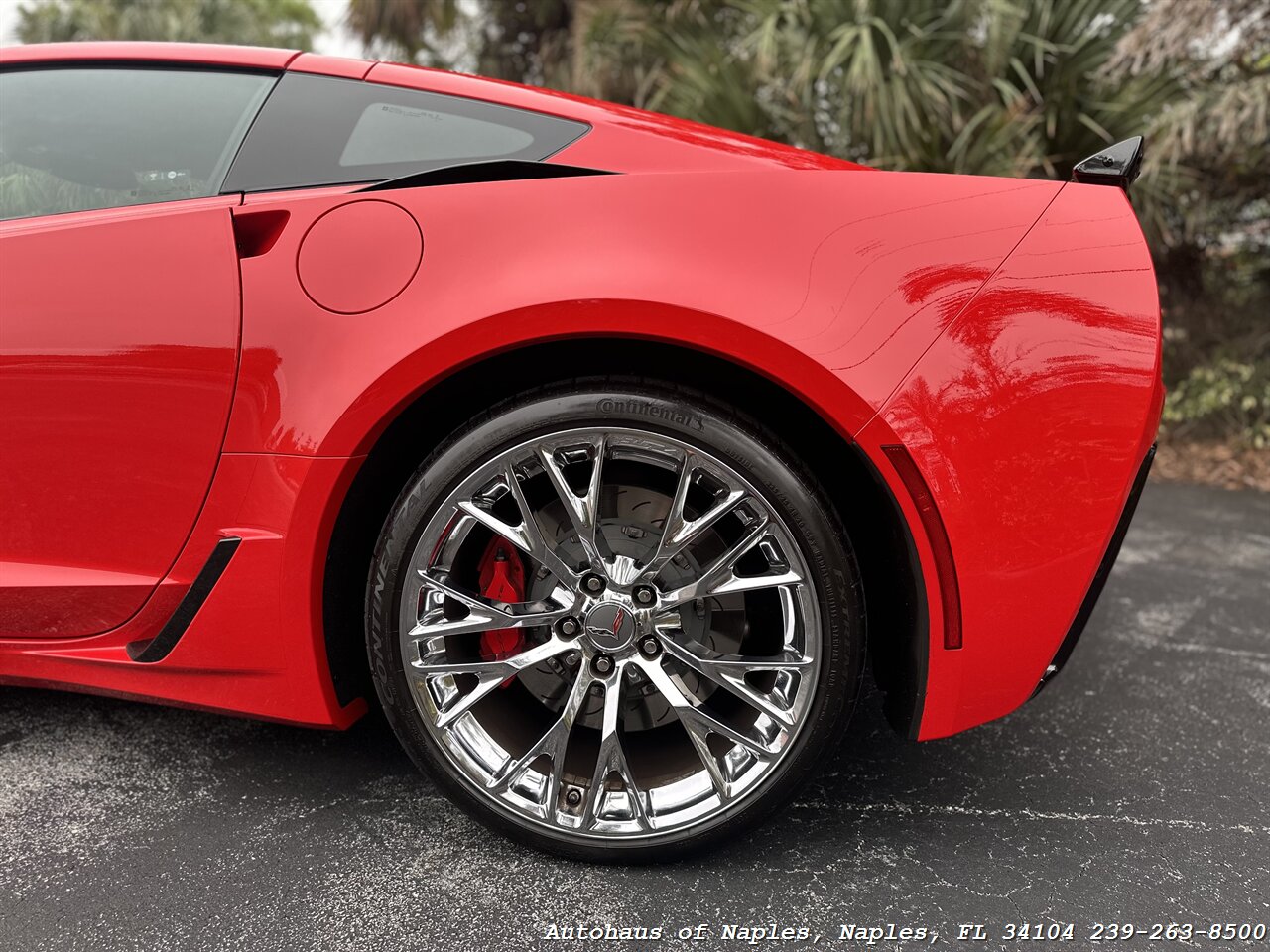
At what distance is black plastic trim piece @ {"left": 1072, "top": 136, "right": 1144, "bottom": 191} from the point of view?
1.53 meters

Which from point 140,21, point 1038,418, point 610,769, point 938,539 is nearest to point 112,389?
point 610,769

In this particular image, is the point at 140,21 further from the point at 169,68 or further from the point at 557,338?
the point at 557,338

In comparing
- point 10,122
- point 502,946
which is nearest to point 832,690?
point 502,946

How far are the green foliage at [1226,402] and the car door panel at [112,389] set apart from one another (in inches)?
196

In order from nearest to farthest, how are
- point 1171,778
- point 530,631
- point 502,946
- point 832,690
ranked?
point 502,946, point 832,690, point 530,631, point 1171,778

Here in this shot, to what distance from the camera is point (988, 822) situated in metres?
1.72

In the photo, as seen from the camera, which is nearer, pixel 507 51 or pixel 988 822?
pixel 988 822

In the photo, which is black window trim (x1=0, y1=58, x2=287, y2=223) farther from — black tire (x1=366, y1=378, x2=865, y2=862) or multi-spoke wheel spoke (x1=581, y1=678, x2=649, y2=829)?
multi-spoke wheel spoke (x1=581, y1=678, x2=649, y2=829)

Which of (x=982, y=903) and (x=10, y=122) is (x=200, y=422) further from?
(x=982, y=903)

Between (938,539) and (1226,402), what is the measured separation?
14.4 ft

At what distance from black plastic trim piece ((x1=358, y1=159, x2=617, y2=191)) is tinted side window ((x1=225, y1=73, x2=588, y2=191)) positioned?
2cm

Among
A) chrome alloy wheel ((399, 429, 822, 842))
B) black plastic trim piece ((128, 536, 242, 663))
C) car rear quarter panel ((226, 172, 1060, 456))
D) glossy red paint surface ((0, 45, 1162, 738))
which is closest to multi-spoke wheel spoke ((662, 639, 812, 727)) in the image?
chrome alloy wheel ((399, 429, 822, 842))

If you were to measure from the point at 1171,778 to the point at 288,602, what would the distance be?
173 cm

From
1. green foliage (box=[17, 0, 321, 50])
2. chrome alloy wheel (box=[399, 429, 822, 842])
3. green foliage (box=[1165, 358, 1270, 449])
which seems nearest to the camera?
chrome alloy wheel (box=[399, 429, 822, 842])
